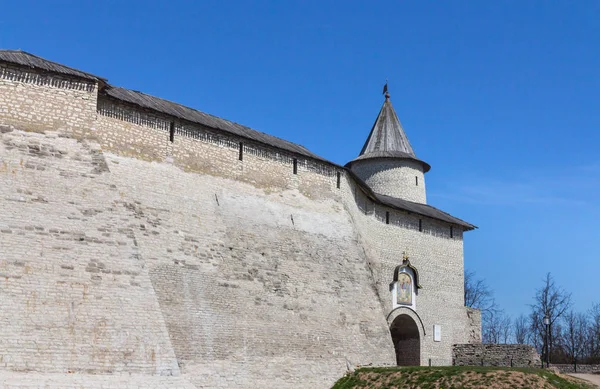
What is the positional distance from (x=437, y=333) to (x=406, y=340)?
1.29 m

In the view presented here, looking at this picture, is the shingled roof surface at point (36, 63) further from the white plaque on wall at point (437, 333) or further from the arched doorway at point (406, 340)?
the white plaque on wall at point (437, 333)

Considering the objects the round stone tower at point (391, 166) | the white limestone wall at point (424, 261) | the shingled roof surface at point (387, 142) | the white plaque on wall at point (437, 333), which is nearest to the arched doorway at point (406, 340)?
the white limestone wall at point (424, 261)

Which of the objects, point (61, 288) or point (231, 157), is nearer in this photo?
point (61, 288)

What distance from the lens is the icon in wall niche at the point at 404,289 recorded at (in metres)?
24.2

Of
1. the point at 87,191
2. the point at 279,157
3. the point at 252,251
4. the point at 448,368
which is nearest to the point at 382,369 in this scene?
the point at 448,368

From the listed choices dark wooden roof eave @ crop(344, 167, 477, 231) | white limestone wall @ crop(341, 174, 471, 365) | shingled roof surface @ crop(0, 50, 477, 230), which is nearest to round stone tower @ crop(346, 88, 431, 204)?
shingled roof surface @ crop(0, 50, 477, 230)

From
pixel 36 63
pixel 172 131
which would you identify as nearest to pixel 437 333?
pixel 172 131

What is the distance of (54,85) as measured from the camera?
48.6ft

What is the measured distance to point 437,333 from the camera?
25469 mm

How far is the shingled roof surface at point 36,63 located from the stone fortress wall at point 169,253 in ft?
0.72

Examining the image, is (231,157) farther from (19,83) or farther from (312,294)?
(19,83)

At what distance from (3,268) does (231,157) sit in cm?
759

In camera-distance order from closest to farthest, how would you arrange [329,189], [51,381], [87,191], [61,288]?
1. [51,381]
2. [61,288]
3. [87,191]
4. [329,189]

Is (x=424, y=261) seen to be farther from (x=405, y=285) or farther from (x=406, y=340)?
(x=406, y=340)
